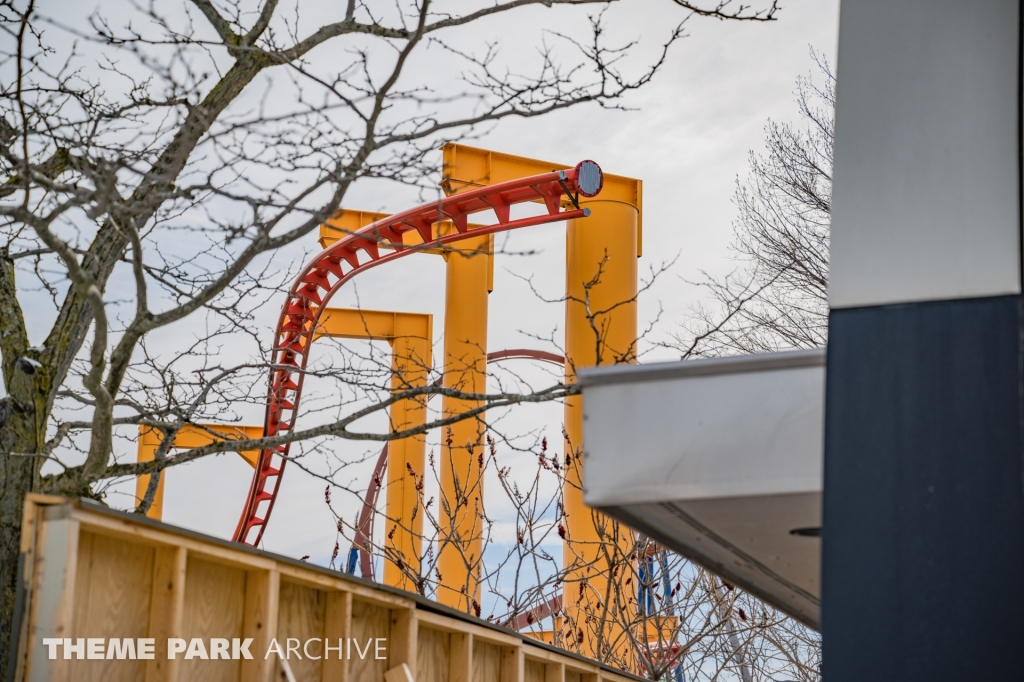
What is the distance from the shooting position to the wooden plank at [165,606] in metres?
4.42

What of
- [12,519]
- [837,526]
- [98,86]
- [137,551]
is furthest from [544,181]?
[837,526]

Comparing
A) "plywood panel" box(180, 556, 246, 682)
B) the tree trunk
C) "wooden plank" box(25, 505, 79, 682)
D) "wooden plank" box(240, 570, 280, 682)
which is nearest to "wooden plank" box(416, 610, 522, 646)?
"wooden plank" box(240, 570, 280, 682)

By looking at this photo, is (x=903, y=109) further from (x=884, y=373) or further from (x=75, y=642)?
(x=75, y=642)

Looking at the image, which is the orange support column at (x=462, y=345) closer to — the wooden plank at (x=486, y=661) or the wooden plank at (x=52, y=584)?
the wooden plank at (x=486, y=661)

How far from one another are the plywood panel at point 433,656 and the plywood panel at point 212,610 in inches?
55.7

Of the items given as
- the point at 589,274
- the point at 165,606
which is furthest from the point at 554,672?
the point at 589,274

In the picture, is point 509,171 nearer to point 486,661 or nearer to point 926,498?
point 486,661

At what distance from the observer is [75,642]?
13.2ft

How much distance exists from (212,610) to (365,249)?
9806 millimetres

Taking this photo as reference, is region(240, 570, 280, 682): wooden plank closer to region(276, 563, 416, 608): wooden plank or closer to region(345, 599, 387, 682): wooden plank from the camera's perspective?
region(276, 563, 416, 608): wooden plank

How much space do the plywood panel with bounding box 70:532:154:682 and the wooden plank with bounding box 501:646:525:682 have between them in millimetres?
3085

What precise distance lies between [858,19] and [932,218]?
0.83 m

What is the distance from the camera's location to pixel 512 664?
6.95 meters

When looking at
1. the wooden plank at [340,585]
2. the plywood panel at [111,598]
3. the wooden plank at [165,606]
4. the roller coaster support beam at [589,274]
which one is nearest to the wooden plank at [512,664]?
the wooden plank at [340,585]
